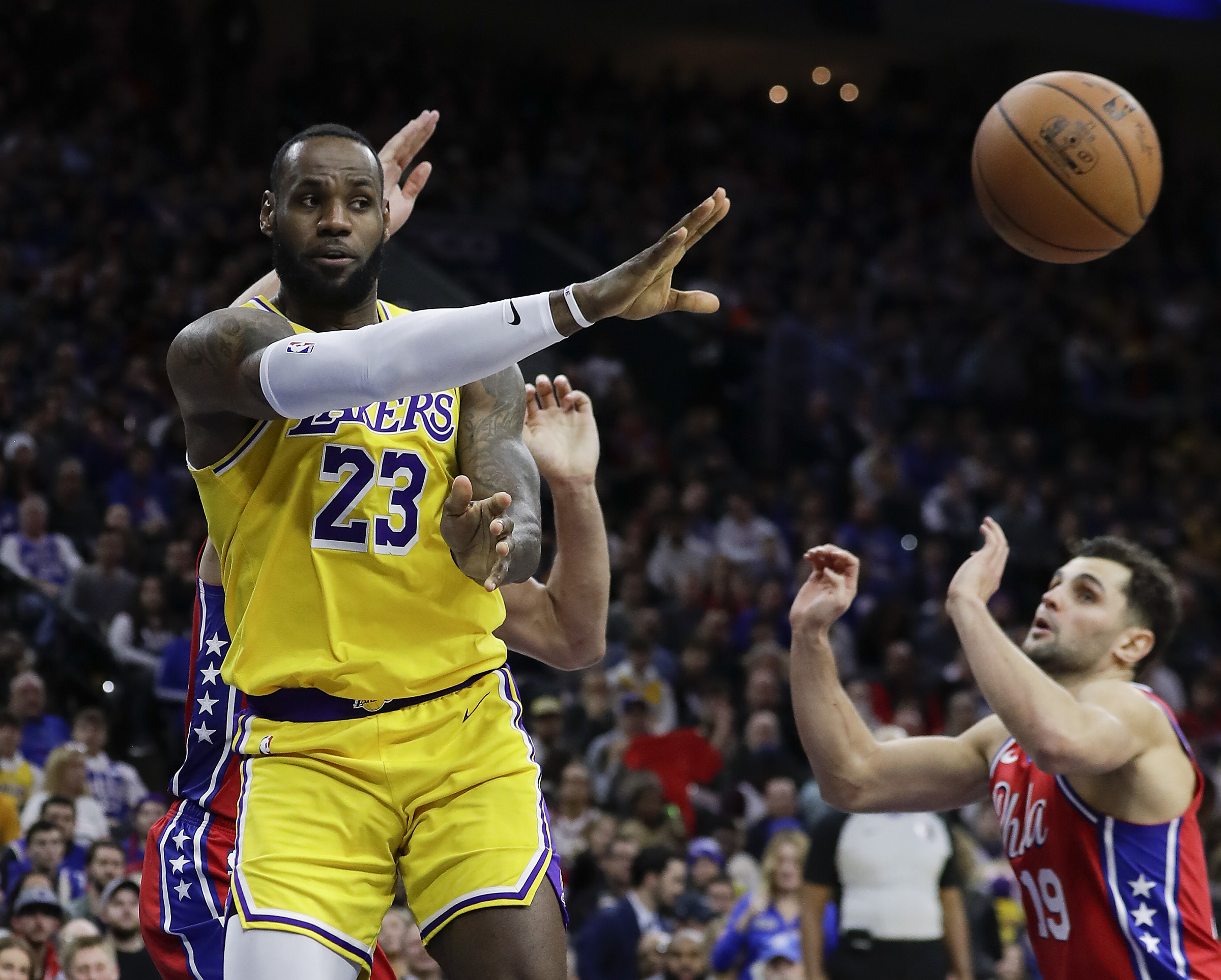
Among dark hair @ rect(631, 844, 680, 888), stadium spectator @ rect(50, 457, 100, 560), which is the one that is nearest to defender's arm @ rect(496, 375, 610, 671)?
dark hair @ rect(631, 844, 680, 888)

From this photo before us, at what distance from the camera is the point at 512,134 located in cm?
1623

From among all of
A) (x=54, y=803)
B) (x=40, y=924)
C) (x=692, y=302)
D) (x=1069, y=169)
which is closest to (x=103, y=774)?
(x=54, y=803)

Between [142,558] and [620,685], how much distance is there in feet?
9.77

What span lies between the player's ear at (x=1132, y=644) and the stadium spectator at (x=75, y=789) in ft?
16.2

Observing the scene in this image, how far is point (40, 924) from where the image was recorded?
6.08 metres

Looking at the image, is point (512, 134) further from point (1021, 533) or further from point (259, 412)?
point (259, 412)

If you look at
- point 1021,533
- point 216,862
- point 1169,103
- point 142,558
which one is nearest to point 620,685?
point 142,558

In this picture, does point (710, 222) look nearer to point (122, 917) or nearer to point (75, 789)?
point (122, 917)

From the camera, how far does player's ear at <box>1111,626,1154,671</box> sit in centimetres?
421

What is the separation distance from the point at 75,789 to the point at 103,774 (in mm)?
501

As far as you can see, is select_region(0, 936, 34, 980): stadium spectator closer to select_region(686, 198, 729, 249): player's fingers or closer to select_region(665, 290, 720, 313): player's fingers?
select_region(665, 290, 720, 313): player's fingers

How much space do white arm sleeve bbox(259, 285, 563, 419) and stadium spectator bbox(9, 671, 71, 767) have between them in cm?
580

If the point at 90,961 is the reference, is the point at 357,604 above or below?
above

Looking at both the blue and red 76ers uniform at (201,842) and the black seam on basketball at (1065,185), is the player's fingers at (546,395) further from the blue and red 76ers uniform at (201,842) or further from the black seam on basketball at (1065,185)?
the black seam on basketball at (1065,185)
